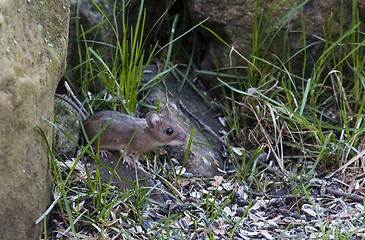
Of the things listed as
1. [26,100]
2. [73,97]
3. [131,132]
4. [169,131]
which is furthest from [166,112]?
[26,100]

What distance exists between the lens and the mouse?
4105 mm

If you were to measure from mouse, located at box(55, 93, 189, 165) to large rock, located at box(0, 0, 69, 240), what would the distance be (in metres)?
0.83

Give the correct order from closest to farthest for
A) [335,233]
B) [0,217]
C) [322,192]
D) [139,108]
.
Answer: [0,217] < [335,233] < [322,192] < [139,108]

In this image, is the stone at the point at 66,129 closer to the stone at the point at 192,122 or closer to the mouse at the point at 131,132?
the mouse at the point at 131,132

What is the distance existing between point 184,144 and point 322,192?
111 centimetres

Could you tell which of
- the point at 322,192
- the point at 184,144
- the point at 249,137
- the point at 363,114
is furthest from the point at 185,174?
the point at 363,114

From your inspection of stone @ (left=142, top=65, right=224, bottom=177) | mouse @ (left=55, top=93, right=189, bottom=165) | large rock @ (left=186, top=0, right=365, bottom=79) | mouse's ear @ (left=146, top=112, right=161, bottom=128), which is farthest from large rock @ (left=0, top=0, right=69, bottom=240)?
large rock @ (left=186, top=0, right=365, bottom=79)

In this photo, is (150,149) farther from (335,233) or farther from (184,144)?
(335,233)

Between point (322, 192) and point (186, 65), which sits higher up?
point (186, 65)

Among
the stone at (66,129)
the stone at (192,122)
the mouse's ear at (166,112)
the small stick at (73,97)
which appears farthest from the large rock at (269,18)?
the stone at (66,129)

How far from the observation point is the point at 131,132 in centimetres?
414

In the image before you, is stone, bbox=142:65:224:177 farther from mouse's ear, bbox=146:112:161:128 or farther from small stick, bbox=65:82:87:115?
small stick, bbox=65:82:87:115

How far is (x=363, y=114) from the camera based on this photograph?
4812 mm

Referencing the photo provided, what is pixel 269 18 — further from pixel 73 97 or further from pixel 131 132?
pixel 73 97
